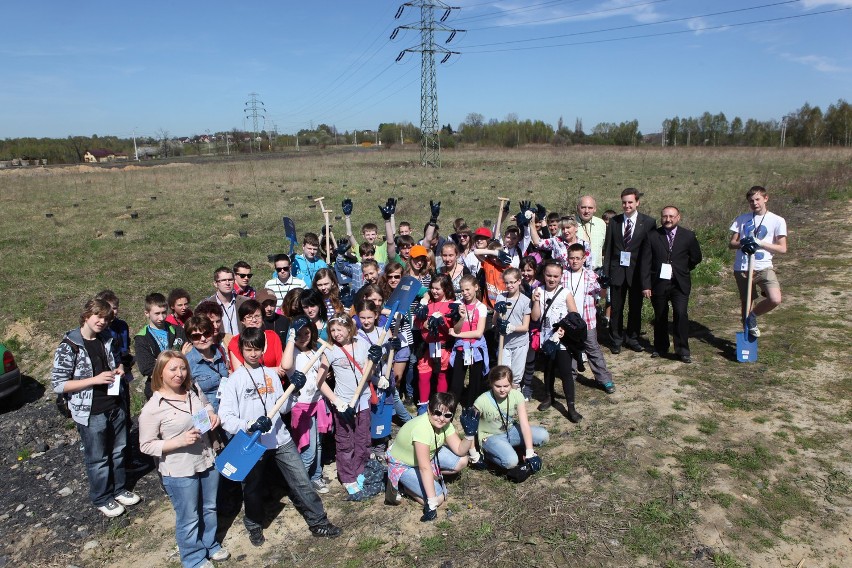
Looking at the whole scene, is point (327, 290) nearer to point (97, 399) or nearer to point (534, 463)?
point (97, 399)

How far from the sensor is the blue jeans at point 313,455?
498 cm

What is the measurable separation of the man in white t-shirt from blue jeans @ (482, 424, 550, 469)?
3712 mm

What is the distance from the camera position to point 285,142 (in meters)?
85.8

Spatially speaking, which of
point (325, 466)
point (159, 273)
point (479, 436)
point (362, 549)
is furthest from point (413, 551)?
point (159, 273)

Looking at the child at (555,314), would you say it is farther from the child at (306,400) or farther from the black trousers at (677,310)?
the child at (306,400)

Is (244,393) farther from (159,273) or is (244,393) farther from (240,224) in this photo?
(240,224)

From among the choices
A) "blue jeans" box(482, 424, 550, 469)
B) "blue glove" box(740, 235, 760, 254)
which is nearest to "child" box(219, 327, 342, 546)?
"blue jeans" box(482, 424, 550, 469)

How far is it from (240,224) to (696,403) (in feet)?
48.2

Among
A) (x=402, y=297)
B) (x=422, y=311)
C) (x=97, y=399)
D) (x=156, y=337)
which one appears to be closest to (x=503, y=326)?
(x=422, y=311)

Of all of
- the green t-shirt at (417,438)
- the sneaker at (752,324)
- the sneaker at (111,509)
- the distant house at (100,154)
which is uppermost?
the distant house at (100,154)

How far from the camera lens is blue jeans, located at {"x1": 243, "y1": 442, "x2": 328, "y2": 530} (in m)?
4.30

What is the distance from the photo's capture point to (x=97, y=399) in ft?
15.6

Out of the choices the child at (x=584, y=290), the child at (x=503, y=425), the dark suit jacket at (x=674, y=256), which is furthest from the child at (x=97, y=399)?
the dark suit jacket at (x=674, y=256)

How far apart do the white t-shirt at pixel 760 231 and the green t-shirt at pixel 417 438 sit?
4684 mm
